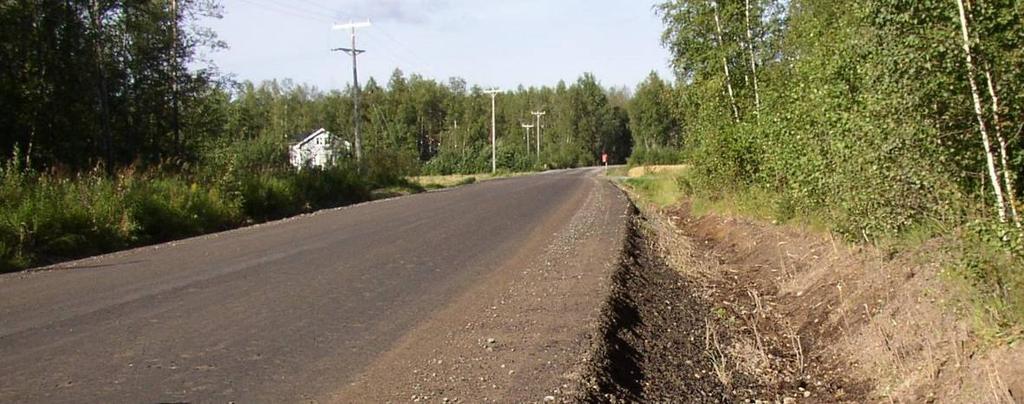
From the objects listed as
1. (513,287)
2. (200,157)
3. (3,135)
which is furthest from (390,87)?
(513,287)

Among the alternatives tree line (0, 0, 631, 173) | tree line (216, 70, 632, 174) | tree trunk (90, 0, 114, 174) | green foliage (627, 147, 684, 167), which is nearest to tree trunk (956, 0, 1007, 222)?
tree line (0, 0, 631, 173)

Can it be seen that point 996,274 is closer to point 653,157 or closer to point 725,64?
point 725,64

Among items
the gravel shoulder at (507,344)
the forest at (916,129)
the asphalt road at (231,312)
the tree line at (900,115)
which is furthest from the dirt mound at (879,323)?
the asphalt road at (231,312)

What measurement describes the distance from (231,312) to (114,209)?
26.1ft

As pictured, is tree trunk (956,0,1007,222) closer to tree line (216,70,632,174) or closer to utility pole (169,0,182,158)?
utility pole (169,0,182,158)

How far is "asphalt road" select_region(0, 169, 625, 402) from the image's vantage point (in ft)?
17.7

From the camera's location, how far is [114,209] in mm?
14055

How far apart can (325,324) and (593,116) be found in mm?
118164

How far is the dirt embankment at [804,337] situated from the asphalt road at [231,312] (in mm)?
1936

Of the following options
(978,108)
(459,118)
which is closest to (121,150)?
(978,108)

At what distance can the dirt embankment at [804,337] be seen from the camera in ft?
18.5

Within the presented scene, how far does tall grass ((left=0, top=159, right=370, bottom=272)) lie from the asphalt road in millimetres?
964

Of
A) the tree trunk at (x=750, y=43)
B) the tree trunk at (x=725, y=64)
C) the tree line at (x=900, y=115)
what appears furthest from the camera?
the tree trunk at (x=725, y=64)

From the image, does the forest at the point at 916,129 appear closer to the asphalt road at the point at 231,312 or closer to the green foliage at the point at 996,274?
the green foliage at the point at 996,274
